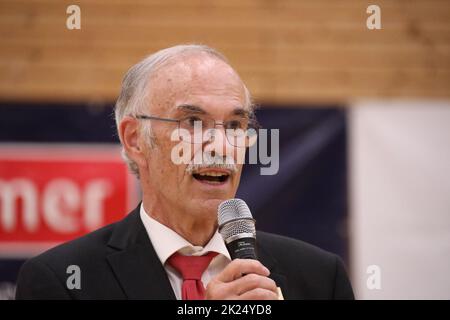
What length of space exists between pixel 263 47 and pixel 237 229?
256 cm

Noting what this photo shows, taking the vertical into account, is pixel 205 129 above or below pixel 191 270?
above

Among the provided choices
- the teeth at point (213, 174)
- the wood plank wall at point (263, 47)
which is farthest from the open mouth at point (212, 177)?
the wood plank wall at point (263, 47)

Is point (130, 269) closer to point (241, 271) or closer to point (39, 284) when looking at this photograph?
point (39, 284)

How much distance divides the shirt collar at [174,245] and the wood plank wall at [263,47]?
6.63ft

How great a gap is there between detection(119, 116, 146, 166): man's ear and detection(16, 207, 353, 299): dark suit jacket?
0.18 meters

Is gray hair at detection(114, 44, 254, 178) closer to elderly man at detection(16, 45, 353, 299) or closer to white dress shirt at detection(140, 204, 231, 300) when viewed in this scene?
elderly man at detection(16, 45, 353, 299)

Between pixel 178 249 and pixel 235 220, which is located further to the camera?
pixel 178 249

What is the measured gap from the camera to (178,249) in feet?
6.64

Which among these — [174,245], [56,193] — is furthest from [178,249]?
[56,193]

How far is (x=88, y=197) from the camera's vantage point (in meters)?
3.84

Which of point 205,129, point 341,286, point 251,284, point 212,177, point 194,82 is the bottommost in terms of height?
point 341,286

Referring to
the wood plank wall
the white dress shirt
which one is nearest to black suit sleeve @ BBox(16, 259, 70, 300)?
the white dress shirt

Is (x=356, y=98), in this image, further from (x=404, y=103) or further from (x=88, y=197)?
(x=88, y=197)
